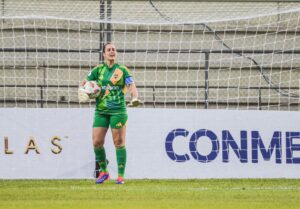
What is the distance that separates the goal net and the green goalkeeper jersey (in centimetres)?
229

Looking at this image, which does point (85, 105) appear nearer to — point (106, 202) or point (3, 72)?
point (3, 72)

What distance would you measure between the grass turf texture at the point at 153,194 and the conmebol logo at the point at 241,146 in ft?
1.58

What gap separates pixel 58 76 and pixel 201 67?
2477mm

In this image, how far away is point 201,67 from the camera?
1465 centimetres

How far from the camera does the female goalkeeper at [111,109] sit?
37.8 ft

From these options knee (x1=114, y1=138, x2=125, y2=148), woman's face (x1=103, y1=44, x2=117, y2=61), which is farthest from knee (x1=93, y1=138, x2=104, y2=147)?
woman's face (x1=103, y1=44, x2=117, y2=61)

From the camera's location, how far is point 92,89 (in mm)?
11500

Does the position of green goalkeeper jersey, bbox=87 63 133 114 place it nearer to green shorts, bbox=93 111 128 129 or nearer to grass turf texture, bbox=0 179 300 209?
green shorts, bbox=93 111 128 129

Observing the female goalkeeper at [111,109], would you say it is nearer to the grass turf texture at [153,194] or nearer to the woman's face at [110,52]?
the woman's face at [110,52]

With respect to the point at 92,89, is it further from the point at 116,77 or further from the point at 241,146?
the point at 241,146

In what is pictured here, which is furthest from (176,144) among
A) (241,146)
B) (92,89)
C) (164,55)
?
(164,55)

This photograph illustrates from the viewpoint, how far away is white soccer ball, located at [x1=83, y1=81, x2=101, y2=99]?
11.5 meters

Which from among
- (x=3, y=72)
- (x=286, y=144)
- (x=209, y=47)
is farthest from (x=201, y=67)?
(x=3, y=72)

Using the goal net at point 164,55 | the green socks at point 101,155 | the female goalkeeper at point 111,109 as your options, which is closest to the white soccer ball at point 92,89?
the female goalkeeper at point 111,109
